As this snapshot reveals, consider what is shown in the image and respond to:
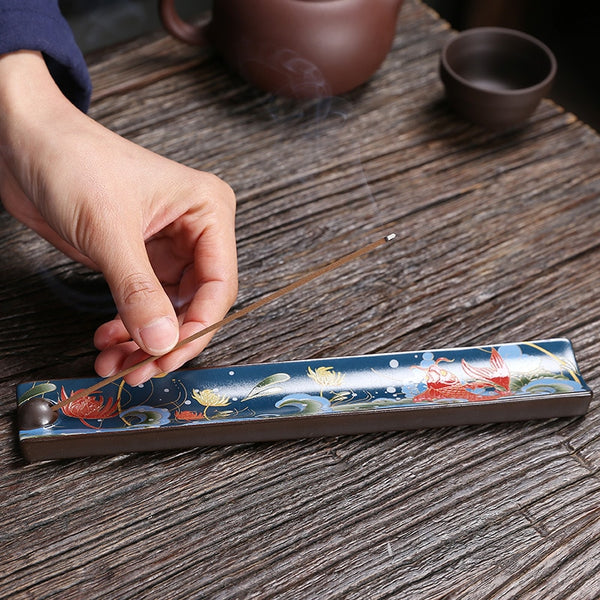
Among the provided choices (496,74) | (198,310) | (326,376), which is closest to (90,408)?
(198,310)

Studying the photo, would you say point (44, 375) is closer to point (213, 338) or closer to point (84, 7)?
point (213, 338)

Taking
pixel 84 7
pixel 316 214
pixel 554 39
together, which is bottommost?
pixel 554 39

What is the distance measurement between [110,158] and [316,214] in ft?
1.14

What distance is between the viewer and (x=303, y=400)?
0.87m

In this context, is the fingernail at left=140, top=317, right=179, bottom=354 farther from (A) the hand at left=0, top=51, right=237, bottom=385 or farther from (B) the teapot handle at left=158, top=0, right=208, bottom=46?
(B) the teapot handle at left=158, top=0, right=208, bottom=46

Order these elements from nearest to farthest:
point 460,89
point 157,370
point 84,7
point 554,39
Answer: point 157,370 < point 460,89 < point 84,7 < point 554,39

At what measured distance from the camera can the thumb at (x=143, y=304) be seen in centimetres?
82

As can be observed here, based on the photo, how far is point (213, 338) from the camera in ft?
3.26

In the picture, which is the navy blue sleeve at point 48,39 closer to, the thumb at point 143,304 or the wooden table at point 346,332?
the wooden table at point 346,332

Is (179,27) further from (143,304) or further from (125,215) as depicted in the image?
(143,304)

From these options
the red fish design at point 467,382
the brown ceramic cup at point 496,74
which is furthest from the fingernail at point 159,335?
the brown ceramic cup at point 496,74

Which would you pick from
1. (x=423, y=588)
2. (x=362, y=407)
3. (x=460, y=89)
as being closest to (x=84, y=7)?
(x=460, y=89)

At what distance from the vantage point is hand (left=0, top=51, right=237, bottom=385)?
0.85 metres

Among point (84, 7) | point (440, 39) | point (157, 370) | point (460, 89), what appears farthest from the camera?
point (84, 7)
